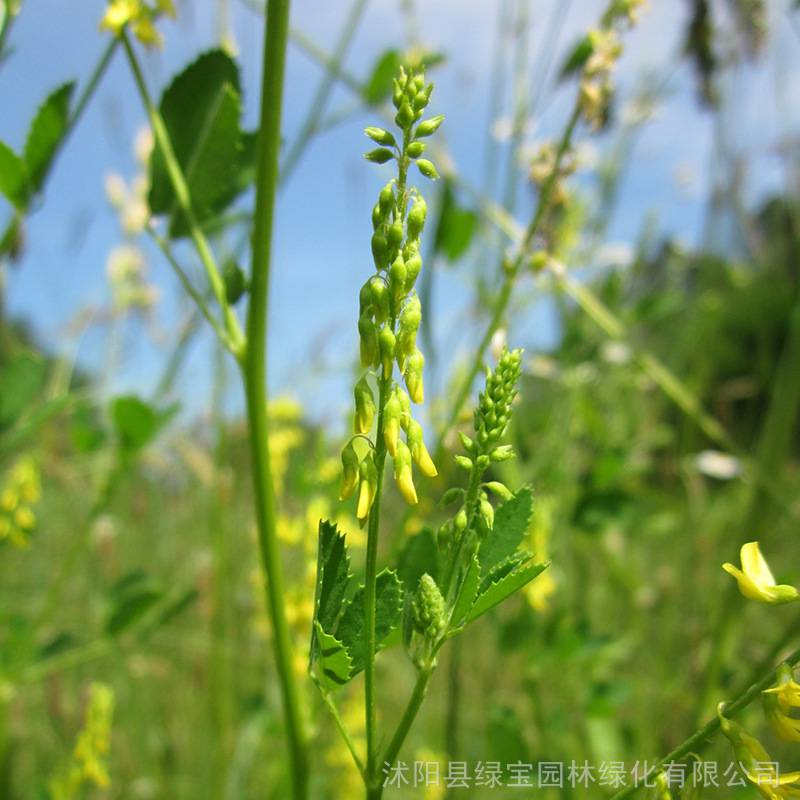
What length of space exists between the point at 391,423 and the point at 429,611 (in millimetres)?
114

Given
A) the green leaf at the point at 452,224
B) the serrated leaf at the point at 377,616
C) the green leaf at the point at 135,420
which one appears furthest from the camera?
the green leaf at the point at 452,224

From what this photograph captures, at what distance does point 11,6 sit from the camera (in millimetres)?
792

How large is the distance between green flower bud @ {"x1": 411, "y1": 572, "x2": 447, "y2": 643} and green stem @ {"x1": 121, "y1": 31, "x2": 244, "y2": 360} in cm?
28

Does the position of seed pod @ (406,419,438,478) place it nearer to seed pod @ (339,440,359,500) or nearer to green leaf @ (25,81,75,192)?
seed pod @ (339,440,359,500)

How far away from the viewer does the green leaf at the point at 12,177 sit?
844 millimetres

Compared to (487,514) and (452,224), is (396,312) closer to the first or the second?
(487,514)

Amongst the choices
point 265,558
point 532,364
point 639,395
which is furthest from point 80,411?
point 639,395

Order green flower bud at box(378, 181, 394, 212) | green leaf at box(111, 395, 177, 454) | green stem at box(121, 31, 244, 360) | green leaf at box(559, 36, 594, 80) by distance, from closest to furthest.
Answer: green flower bud at box(378, 181, 394, 212) < green stem at box(121, 31, 244, 360) < green leaf at box(559, 36, 594, 80) < green leaf at box(111, 395, 177, 454)

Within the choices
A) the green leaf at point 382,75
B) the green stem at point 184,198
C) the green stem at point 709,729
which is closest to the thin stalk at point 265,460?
the green stem at point 184,198

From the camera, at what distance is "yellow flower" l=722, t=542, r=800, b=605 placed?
1.61ft

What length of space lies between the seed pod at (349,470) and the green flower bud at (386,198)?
0.43ft

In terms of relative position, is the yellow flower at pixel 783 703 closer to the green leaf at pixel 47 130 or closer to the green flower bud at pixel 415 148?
the green flower bud at pixel 415 148

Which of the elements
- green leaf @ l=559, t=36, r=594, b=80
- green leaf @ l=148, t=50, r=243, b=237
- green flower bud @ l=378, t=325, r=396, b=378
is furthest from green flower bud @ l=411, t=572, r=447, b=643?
green leaf @ l=559, t=36, r=594, b=80

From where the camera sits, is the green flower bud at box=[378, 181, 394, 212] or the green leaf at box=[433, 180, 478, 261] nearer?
the green flower bud at box=[378, 181, 394, 212]
